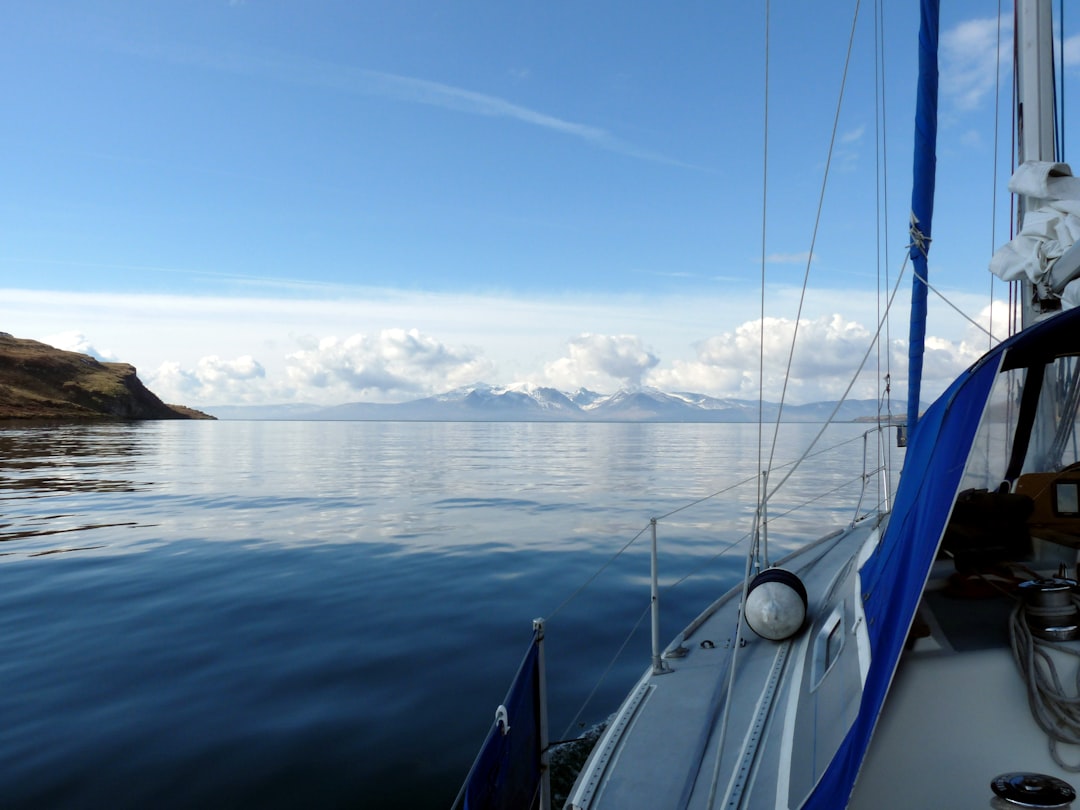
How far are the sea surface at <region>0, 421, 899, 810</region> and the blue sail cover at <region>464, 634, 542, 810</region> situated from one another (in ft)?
5.56

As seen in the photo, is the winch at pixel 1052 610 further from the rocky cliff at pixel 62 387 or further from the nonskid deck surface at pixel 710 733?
the rocky cliff at pixel 62 387

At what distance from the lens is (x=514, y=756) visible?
9.85 feet

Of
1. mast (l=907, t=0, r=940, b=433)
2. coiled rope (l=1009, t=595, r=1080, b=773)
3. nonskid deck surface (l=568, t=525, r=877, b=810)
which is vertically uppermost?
mast (l=907, t=0, r=940, b=433)

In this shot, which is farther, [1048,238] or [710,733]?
[1048,238]

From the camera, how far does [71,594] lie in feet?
31.7

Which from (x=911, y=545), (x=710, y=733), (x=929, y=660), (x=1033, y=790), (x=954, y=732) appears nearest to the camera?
(x=1033, y=790)

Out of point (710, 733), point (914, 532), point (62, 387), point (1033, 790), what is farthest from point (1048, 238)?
point (62, 387)

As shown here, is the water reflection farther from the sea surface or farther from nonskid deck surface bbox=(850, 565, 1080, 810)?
nonskid deck surface bbox=(850, 565, 1080, 810)

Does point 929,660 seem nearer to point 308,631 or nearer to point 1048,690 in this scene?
point 1048,690

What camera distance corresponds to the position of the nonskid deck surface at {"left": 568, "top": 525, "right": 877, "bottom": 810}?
10.9 feet

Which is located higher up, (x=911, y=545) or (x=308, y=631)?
(x=911, y=545)

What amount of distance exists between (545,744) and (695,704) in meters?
1.31

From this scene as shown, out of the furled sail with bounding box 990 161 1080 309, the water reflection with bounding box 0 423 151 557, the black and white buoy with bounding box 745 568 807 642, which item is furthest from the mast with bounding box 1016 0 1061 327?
the water reflection with bounding box 0 423 151 557

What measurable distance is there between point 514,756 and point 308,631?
569 centimetres
